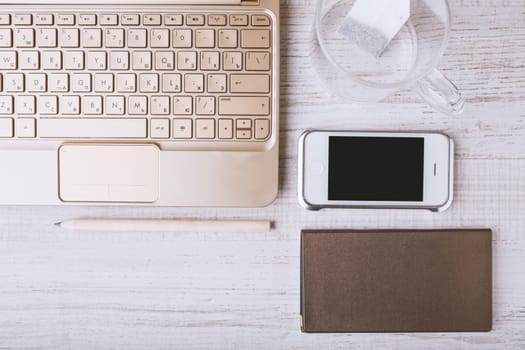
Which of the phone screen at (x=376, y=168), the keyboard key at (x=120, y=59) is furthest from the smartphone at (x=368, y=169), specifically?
the keyboard key at (x=120, y=59)

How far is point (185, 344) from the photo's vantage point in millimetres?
530

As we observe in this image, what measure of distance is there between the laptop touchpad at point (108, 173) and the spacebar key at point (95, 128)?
0.04 feet

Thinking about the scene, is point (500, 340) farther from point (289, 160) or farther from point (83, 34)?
point (83, 34)

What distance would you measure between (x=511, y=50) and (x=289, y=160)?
28 centimetres

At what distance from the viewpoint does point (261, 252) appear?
0.53 m

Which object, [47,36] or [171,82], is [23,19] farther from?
[171,82]

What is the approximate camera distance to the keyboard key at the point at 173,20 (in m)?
0.49

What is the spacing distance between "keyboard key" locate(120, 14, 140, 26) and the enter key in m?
0.12

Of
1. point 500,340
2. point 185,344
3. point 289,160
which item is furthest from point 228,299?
point 500,340

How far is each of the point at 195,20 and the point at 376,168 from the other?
0.25 m

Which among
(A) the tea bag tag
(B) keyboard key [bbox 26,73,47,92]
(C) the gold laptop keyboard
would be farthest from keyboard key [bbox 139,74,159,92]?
(A) the tea bag tag

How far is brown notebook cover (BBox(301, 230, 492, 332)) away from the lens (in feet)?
1.68

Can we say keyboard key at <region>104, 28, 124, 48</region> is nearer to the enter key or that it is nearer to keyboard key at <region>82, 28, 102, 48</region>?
keyboard key at <region>82, 28, 102, 48</region>

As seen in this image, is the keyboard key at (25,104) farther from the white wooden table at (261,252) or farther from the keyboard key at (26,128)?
the white wooden table at (261,252)
